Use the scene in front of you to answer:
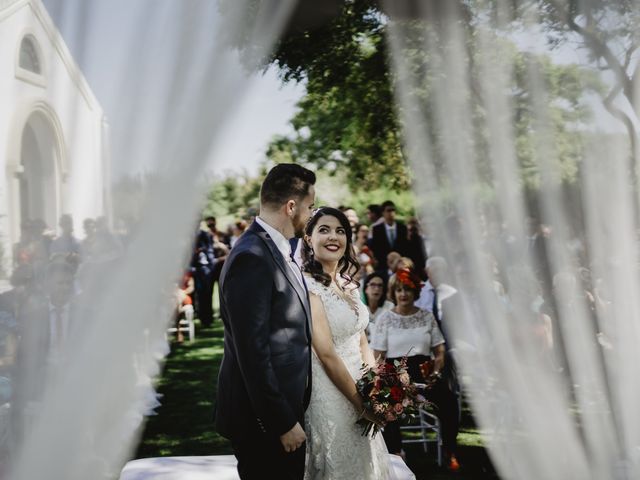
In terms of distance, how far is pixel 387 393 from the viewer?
119 inches

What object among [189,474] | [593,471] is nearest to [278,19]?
[189,474]

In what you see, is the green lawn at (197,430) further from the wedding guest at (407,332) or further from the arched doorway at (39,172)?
the arched doorway at (39,172)

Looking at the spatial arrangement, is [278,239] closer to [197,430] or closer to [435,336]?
[435,336]

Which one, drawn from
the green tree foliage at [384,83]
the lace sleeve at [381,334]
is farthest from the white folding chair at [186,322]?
the green tree foliage at [384,83]

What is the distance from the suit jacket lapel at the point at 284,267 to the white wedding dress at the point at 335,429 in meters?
0.41

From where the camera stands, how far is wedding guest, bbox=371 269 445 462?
17.0ft

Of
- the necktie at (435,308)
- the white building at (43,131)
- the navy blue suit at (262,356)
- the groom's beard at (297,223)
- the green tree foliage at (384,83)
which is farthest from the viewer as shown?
the necktie at (435,308)

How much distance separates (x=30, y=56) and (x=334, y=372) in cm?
178

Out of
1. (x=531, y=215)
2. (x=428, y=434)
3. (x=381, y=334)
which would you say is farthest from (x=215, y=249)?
(x=531, y=215)

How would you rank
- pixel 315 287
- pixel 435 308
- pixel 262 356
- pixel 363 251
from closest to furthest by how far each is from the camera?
1. pixel 262 356
2. pixel 315 287
3. pixel 435 308
4. pixel 363 251

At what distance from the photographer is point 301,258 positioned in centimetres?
362

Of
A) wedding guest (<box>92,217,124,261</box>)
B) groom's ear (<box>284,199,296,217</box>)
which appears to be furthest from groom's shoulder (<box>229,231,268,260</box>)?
wedding guest (<box>92,217,124,261</box>)

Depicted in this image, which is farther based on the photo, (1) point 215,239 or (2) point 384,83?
(1) point 215,239

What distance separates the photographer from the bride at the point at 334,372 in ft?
10.2
